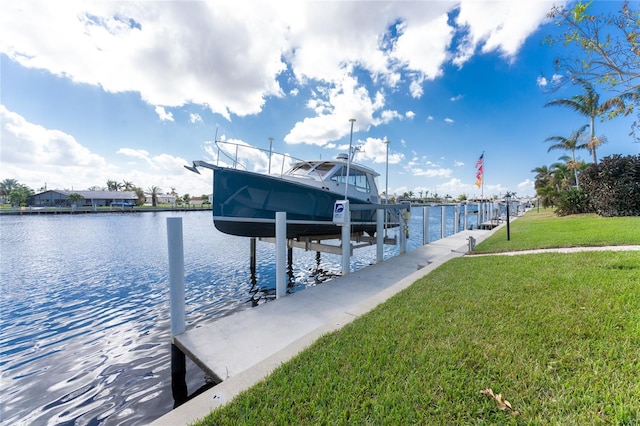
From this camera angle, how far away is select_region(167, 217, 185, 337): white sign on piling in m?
3.62

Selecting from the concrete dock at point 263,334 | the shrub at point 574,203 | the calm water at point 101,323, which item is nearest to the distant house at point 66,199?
the calm water at point 101,323

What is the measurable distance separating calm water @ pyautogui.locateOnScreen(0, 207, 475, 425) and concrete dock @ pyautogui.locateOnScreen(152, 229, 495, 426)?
0.65 metres

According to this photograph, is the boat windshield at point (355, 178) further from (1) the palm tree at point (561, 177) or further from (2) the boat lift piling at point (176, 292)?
(1) the palm tree at point (561, 177)

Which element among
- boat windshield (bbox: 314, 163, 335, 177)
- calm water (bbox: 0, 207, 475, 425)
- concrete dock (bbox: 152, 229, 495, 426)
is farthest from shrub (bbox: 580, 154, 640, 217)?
boat windshield (bbox: 314, 163, 335, 177)

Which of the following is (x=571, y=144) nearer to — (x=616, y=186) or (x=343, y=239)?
(x=616, y=186)

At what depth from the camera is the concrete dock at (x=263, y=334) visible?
2342 mm

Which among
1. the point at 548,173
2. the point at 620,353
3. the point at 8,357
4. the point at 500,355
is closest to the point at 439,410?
the point at 500,355

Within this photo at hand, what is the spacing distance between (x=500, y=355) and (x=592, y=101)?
101 feet

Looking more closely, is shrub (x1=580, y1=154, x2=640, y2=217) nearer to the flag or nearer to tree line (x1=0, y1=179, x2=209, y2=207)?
the flag

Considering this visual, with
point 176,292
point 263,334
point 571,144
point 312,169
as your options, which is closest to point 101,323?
point 176,292

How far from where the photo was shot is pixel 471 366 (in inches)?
92.2

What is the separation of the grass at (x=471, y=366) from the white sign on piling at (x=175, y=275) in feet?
6.29

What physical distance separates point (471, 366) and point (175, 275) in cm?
353

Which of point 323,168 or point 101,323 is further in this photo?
point 323,168
